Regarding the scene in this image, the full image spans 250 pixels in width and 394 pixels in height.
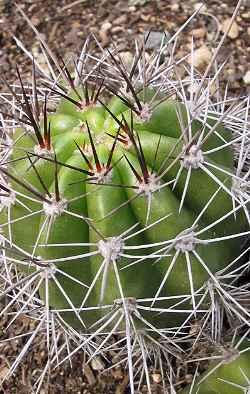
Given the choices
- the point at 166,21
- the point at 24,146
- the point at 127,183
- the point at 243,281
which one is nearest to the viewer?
the point at 127,183

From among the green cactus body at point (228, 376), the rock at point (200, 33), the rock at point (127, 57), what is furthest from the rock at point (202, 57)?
the green cactus body at point (228, 376)

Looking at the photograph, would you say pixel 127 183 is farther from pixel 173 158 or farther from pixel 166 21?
pixel 166 21

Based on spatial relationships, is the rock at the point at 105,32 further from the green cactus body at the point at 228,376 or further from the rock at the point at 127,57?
the green cactus body at the point at 228,376

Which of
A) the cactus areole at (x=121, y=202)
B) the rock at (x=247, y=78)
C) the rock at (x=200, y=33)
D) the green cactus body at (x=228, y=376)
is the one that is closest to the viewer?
the cactus areole at (x=121, y=202)

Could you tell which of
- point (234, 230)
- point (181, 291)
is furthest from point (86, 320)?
point (234, 230)

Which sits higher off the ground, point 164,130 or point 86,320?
point 164,130

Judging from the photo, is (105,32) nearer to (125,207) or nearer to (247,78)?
(247,78)

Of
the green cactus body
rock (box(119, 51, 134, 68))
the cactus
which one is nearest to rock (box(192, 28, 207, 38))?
rock (box(119, 51, 134, 68))

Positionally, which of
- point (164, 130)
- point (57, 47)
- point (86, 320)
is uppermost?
point (57, 47)
